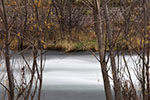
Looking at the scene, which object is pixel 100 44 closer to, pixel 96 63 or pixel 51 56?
pixel 96 63

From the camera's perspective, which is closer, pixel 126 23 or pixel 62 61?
pixel 126 23

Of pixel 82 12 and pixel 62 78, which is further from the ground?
pixel 82 12

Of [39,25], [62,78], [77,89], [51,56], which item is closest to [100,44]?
[39,25]

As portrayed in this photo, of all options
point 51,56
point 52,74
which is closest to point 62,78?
point 52,74

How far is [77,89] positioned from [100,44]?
3874 millimetres

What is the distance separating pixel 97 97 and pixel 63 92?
0.83 meters

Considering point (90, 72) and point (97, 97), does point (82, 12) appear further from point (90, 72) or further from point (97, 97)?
point (97, 97)

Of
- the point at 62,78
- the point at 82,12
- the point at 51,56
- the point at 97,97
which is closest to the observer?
the point at 97,97

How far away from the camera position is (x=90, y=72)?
852 cm

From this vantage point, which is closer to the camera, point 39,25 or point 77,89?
point 39,25

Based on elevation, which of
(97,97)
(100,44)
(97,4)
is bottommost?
(97,97)

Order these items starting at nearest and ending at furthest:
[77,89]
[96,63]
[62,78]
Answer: [77,89], [62,78], [96,63]

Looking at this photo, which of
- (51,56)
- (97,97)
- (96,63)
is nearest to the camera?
(97,97)

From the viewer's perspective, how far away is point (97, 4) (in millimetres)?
2963
